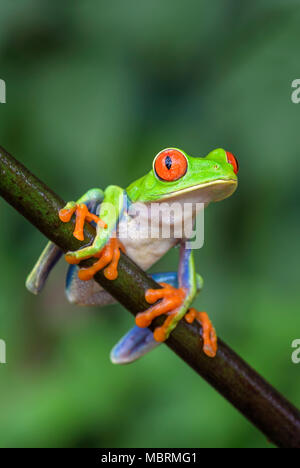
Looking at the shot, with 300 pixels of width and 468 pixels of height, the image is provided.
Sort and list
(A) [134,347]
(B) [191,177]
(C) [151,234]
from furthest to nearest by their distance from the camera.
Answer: (A) [134,347] < (C) [151,234] < (B) [191,177]

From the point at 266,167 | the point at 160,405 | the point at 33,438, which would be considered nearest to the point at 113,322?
the point at 160,405

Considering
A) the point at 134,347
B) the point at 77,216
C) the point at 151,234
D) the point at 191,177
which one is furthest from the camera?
the point at 134,347

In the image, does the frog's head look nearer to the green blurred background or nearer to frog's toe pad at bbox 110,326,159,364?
frog's toe pad at bbox 110,326,159,364

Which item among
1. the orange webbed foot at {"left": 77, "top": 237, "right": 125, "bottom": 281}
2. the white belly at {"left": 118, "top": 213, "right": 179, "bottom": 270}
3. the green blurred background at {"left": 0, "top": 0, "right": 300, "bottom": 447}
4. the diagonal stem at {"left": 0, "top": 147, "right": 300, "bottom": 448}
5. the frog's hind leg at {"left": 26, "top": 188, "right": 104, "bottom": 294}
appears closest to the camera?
the diagonal stem at {"left": 0, "top": 147, "right": 300, "bottom": 448}

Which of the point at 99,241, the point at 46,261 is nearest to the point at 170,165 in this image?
the point at 99,241

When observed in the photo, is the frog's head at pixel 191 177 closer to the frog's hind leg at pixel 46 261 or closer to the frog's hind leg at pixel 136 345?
the frog's hind leg at pixel 46 261

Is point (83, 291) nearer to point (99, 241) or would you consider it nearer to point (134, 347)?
point (134, 347)

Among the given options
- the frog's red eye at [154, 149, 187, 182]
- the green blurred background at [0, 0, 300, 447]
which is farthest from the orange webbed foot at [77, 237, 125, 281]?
the green blurred background at [0, 0, 300, 447]
